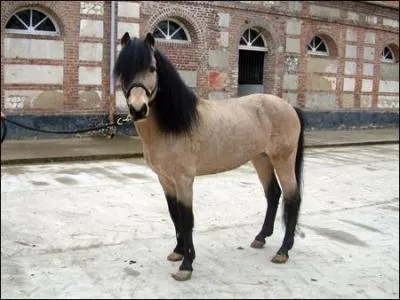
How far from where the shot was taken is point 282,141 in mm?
4582

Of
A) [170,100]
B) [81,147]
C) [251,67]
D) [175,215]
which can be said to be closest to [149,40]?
[170,100]

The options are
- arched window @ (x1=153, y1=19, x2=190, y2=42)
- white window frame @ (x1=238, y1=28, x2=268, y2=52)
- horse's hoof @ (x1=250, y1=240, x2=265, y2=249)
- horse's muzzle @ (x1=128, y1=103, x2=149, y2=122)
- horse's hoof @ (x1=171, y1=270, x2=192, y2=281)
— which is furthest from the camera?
white window frame @ (x1=238, y1=28, x2=268, y2=52)

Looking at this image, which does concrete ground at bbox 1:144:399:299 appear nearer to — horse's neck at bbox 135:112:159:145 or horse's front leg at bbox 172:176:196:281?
horse's front leg at bbox 172:176:196:281

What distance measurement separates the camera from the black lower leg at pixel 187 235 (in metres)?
3.97

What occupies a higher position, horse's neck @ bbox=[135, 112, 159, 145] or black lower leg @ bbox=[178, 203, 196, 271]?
horse's neck @ bbox=[135, 112, 159, 145]

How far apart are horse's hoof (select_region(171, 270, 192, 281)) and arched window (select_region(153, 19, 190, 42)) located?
9.89 metres

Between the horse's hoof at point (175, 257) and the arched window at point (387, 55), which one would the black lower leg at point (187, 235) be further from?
the arched window at point (387, 55)

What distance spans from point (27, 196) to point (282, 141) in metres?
3.53

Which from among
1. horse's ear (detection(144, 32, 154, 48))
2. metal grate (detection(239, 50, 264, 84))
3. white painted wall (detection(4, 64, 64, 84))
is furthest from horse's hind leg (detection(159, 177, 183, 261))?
metal grate (detection(239, 50, 264, 84))

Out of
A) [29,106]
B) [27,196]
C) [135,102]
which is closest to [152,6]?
[29,106]

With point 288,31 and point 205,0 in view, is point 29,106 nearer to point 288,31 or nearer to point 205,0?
point 205,0

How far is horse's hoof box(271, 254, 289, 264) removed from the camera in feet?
14.3

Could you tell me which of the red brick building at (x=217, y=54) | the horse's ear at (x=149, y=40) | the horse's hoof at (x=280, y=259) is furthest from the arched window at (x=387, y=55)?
the horse's ear at (x=149, y=40)

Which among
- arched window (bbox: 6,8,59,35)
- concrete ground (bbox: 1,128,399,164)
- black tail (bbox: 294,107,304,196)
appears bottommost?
concrete ground (bbox: 1,128,399,164)
